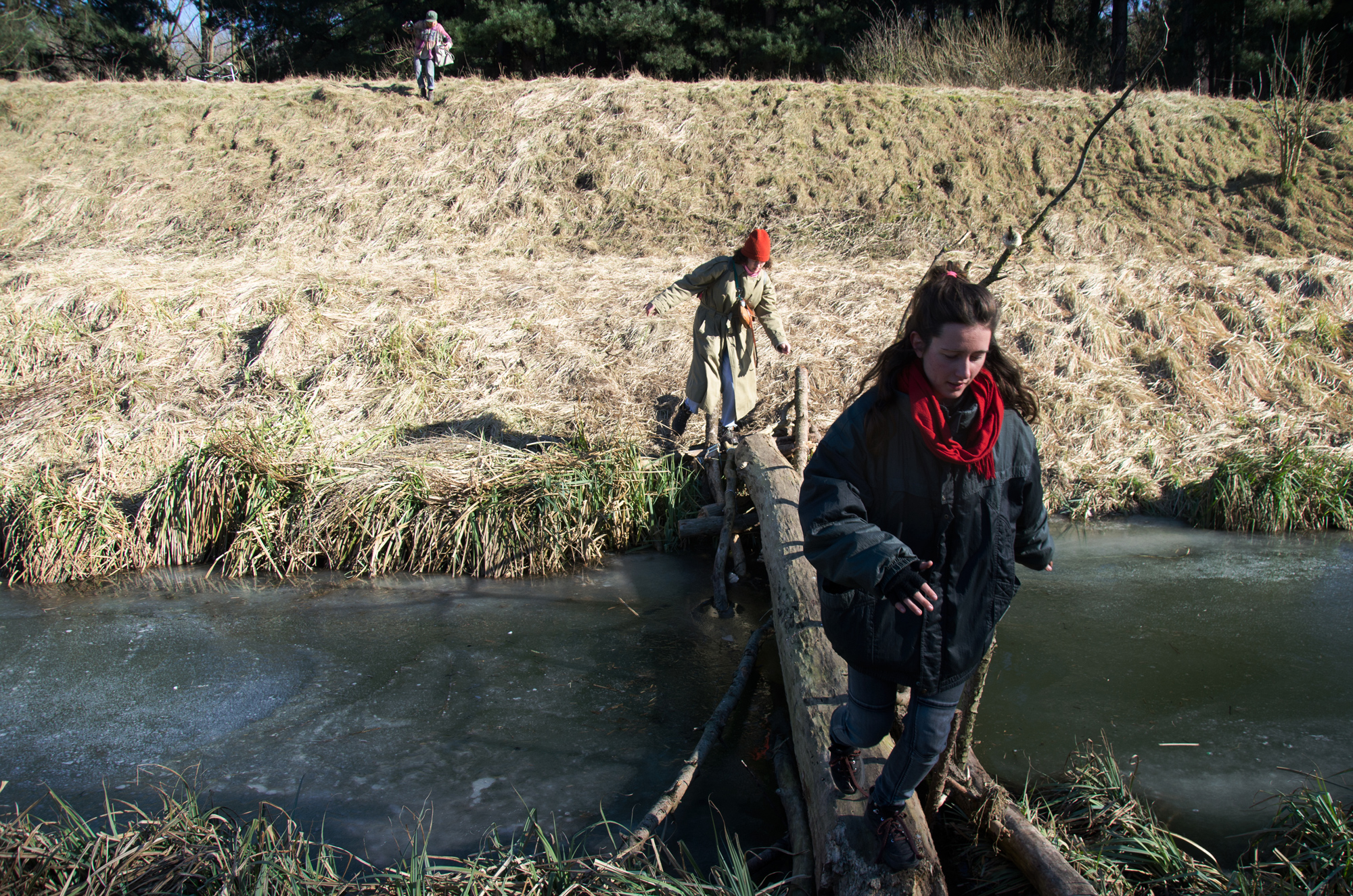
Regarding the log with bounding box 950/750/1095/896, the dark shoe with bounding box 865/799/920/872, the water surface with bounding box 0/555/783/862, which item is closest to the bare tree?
the water surface with bounding box 0/555/783/862

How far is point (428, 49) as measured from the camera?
1449 cm

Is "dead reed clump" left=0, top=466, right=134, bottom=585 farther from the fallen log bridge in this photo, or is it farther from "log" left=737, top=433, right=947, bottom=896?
the fallen log bridge

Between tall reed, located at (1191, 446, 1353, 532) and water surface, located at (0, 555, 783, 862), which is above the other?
tall reed, located at (1191, 446, 1353, 532)

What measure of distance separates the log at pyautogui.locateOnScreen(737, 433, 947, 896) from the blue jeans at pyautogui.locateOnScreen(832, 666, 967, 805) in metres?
0.16

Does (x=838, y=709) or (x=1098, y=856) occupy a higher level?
(x=838, y=709)

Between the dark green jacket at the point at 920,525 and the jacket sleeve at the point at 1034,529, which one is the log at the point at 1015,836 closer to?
the dark green jacket at the point at 920,525

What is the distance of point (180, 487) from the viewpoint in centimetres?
623

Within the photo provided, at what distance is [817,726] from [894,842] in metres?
0.66

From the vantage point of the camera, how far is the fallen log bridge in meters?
2.49

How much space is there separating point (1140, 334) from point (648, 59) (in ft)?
42.5

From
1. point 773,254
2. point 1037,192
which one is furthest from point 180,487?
point 1037,192

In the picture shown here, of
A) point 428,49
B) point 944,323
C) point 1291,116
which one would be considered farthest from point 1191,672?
point 428,49

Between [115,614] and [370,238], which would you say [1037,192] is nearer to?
[370,238]

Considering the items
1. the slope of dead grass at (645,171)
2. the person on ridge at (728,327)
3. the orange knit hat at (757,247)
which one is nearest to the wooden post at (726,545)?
the person on ridge at (728,327)
